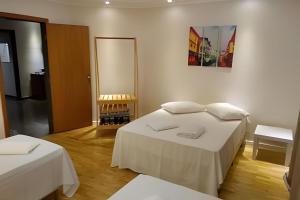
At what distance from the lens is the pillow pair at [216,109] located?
10.6ft

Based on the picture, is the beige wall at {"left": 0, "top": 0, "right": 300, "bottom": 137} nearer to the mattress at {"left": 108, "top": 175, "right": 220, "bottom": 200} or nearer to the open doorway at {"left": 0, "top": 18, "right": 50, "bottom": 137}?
the mattress at {"left": 108, "top": 175, "right": 220, "bottom": 200}

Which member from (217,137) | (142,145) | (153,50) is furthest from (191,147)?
(153,50)

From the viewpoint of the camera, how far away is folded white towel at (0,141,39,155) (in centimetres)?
200

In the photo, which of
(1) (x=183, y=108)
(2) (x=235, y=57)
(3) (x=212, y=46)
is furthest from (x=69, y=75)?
(2) (x=235, y=57)

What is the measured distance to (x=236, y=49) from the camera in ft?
11.6

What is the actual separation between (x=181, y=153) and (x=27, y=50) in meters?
6.10

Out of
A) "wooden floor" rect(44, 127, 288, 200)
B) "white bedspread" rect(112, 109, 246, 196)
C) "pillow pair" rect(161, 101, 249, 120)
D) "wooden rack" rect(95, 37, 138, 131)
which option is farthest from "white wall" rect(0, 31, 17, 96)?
"white bedspread" rect(112, 109, 246, 196)

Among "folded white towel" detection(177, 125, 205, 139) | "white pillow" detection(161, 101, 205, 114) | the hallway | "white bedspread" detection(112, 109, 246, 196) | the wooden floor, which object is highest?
"white pillow" detection(161, 101, 205, 114)

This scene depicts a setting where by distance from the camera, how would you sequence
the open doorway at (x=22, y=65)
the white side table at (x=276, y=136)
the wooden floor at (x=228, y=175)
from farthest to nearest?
the open doorway at (x=22, y=65) < the white side table at (x=276, y=136) < the wooden floor at (x=228, y=175)

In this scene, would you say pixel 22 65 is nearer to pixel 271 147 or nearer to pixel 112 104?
pixel 112 104

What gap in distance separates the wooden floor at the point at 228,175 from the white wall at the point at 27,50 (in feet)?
12.5

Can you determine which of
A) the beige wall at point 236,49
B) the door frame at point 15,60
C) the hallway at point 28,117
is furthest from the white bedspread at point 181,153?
the door frame at point 15,60

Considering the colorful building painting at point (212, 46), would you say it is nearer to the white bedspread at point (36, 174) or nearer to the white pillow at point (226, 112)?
the white pillow at point (226, 112)

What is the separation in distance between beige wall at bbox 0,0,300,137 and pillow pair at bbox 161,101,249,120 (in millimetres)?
327
